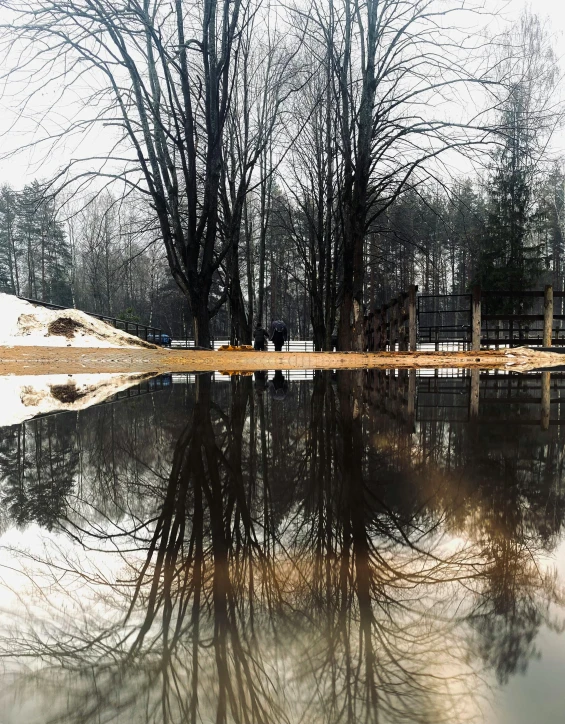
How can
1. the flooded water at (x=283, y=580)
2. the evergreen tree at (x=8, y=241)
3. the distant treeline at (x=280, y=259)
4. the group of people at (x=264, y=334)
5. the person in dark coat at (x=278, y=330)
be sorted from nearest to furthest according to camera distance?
1. the flooded water at (x=283, y=580)
2. the group of people at (x=264, y=334)
3. the person in dark coat at (x=278, y=330)
4. the distant treeline at (x=280, y=259)
5. the evergreen tree at (x=8, y=241)

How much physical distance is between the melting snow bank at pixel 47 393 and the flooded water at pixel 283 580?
48.5 inches

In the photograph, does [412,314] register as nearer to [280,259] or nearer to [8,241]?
[280,259]

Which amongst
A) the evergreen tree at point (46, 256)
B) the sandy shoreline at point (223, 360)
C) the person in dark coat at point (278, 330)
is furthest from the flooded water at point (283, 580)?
the evergreen tree at point (46, 256)

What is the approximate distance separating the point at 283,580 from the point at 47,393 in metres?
4.99

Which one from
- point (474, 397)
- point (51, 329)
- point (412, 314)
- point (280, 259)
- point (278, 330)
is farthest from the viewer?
point (280, 259)

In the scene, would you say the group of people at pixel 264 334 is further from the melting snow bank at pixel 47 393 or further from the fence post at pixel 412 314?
the melting snow bank at pixel 47 393

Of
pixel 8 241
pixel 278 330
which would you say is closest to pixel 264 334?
pixel 278 330

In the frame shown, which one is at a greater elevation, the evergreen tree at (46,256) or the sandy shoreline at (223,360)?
the evergreen tree at (46,256)

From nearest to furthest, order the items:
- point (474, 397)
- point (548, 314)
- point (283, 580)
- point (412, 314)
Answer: point (283, 580), point (474, 397), point (412, 314), point (548, 314)

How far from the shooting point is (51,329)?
39.2 feet

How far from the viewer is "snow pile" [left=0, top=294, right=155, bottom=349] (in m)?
11.6

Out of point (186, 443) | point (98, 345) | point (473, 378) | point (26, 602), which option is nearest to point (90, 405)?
point (186, 443)

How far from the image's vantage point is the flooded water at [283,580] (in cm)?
102

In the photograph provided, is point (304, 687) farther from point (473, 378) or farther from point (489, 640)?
point (473, 378)
